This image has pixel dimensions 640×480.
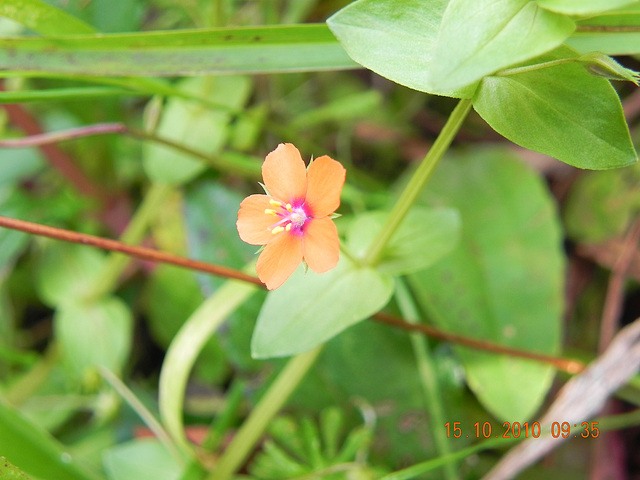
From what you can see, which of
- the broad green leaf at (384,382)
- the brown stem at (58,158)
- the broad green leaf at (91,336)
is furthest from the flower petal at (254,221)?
the brown stem at (58,158)

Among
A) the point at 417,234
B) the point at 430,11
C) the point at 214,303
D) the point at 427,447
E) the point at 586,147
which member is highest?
the point at 430,11

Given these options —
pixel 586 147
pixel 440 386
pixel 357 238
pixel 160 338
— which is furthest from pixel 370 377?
pixel 586 147

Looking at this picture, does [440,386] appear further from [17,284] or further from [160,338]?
[17,284]

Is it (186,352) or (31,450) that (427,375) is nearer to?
→ (186,352)

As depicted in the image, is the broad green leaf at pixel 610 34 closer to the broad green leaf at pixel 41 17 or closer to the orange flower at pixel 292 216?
the orange flower at pixel 292 216

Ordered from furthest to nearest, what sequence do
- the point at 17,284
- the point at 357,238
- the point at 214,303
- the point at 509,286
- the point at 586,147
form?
the point at 17,284 < the point at 509,286 < the point at 214,303 < the point at 357,238 < the point at 586,147
